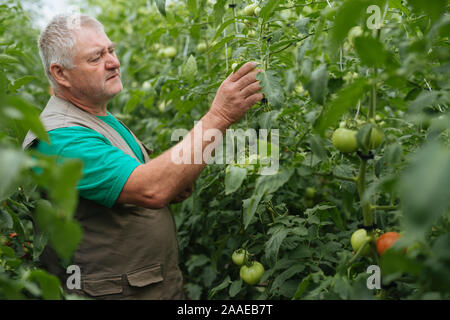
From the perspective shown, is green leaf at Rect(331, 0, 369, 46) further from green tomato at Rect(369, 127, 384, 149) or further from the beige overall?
the beige overall

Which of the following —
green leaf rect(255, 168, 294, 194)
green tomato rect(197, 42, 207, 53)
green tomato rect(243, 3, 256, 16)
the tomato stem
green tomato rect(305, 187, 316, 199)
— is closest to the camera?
green leaf rect(255, 168, 294, 194)

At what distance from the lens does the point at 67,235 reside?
0.57 m

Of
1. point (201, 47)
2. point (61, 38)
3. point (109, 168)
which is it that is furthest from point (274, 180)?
point (201, 47)

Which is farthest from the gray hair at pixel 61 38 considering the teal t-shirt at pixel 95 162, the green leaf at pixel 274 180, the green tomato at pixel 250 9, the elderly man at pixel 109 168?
the green leaf at pixel 274 180

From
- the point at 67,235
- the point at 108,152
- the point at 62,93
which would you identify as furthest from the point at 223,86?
the point at 67,235

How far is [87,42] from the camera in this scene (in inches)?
62.4

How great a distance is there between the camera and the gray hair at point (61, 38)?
5.15ft

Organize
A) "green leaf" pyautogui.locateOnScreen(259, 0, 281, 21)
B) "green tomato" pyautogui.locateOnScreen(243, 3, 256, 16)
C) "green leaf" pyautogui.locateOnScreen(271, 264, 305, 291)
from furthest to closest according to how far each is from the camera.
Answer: "green tomato" pyautogui.locateOnScreen(243, 3, 256, 16)
"green leaf" pyautogui.locateOnScreen(271, 264, 305, 291)
"green leaf" pyautogui.locateOnScreen(259, 0, 281, 21)

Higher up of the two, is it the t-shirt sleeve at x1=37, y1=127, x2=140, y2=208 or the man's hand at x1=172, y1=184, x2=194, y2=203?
the t-shirt sleeve at x1=37, y1=127, x2=140, y2=208

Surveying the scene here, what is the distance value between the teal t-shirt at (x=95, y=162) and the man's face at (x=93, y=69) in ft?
0.85

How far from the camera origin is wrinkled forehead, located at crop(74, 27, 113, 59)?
1.57 m

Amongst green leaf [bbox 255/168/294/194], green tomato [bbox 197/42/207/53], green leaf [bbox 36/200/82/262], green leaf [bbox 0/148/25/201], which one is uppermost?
green tomato [bbox 197/42/207/53]

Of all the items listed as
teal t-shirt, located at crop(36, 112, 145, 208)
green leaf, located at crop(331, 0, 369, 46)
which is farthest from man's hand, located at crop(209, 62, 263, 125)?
green leaf, located at crop(331, 0, 369, 46)
